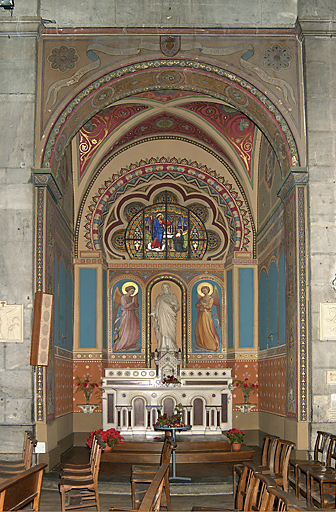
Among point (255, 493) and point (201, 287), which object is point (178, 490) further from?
point (201, 287)

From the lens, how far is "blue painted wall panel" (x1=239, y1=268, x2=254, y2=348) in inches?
608

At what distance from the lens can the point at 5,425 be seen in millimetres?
9609

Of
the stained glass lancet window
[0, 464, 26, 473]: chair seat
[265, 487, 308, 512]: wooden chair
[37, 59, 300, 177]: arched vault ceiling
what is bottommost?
[0, 464, 26, 473]: chair seat

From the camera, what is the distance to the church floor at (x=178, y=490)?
29.1 ft

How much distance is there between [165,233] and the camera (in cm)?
1667

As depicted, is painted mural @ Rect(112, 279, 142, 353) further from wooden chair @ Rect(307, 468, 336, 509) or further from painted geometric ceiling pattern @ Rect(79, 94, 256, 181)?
wooden chair @ Rect(307, 468, 336, 509)

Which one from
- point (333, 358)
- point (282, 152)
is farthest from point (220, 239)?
point (333, 358)

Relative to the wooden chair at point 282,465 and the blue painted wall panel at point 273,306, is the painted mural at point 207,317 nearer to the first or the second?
the blue painted wall panel at point 273,306

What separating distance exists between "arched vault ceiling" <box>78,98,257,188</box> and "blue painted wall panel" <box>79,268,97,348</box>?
223 centimetres

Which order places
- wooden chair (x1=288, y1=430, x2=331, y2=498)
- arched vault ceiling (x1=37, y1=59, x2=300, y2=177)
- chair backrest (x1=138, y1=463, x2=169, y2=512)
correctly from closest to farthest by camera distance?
chair backrest (x1=138, y1=463, x2=169, y2=512) < wooden chair (x1=288, y1=430, x2=331, y2=498) < arched vault ceiling (x1=37, y1=59, x2=300, y2=177)

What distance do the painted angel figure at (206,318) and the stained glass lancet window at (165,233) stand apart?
900mm

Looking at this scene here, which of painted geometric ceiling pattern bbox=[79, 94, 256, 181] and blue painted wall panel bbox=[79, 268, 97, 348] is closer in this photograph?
painted geometric ceiling pattern bbox=[79, 94, 256, 181]

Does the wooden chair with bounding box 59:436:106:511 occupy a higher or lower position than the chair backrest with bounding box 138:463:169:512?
lower

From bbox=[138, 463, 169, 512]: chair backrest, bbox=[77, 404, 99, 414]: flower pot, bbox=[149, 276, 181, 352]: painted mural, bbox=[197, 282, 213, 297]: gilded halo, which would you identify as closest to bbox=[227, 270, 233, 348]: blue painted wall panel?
bbox=[197, 282, 213, 297]: gilded halo
